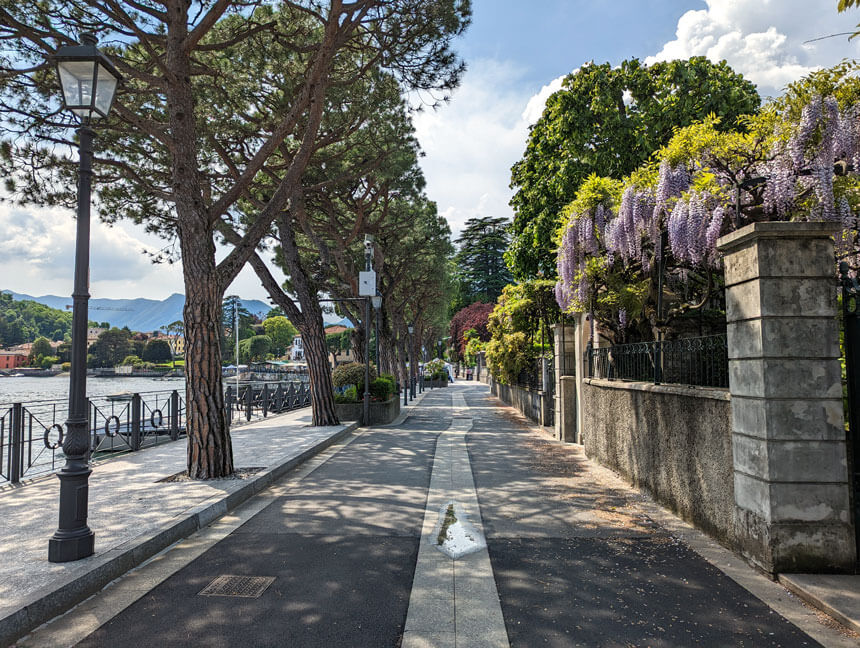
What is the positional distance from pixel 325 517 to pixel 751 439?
438 centimetres

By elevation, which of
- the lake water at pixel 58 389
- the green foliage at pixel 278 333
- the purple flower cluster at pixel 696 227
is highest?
the green foliage at pixel 278 333

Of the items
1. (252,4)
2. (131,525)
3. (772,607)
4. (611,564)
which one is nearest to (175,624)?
(131,525)

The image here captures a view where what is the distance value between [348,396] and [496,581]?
1391cm

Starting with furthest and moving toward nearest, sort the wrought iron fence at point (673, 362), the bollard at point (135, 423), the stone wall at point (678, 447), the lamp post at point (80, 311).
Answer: the bollard at point (135, 423) → the wrought iron fence at point (673, 362) → the stone wall at point (678, 447) → the lamp post at point (80, 311)

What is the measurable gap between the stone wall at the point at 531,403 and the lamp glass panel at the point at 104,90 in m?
13.4

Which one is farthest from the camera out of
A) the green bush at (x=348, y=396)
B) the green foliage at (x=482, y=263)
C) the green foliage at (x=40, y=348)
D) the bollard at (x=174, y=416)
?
the green foliage at (x=40, y=348)

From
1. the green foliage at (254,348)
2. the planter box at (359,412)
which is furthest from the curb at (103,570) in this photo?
the green foliage at (254,348)

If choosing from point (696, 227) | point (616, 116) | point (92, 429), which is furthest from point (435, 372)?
point (696, 227)

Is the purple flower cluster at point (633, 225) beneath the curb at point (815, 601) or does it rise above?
above

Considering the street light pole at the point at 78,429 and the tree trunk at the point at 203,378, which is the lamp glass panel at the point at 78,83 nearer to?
the street light pole at the point at 78,429

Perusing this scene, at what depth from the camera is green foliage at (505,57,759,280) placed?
16203 mm

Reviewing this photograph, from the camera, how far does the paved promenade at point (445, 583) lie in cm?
332

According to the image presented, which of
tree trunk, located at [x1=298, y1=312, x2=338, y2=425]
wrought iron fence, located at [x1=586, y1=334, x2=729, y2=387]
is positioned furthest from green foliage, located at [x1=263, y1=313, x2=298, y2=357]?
wrought iron fence, located at [x1=586, y1=334, x2=729, y2=387]

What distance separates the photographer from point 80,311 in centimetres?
468
